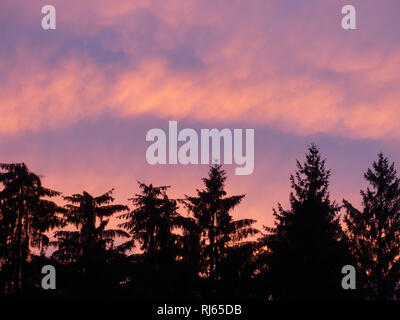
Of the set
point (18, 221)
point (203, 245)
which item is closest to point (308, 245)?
point (203, 245)

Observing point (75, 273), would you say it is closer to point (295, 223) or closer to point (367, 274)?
point (295, 223)

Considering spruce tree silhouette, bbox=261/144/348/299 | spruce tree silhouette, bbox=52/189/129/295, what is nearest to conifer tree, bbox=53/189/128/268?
spruce tree silhouette, bbox=52/189/129/295

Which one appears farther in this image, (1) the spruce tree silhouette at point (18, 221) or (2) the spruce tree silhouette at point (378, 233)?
(2) the spruce tree silhouette at point (378, 233)

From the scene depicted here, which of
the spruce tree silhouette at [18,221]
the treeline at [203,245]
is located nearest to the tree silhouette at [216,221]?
the treeline at [203,245]

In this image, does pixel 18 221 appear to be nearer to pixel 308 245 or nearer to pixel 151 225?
pixel 151 225

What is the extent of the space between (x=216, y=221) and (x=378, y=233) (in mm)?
10160

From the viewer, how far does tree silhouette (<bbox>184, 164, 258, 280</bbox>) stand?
3569cm

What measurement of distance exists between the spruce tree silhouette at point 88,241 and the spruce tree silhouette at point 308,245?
361 inches

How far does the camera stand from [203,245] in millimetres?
36000

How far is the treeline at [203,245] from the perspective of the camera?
3000cm

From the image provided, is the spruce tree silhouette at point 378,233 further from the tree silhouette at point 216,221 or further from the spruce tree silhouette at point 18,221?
the spruce tree silhouette at point 18,221

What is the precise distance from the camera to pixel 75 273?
109 feet

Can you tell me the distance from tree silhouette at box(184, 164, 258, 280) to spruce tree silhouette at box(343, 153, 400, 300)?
6.58 metres
